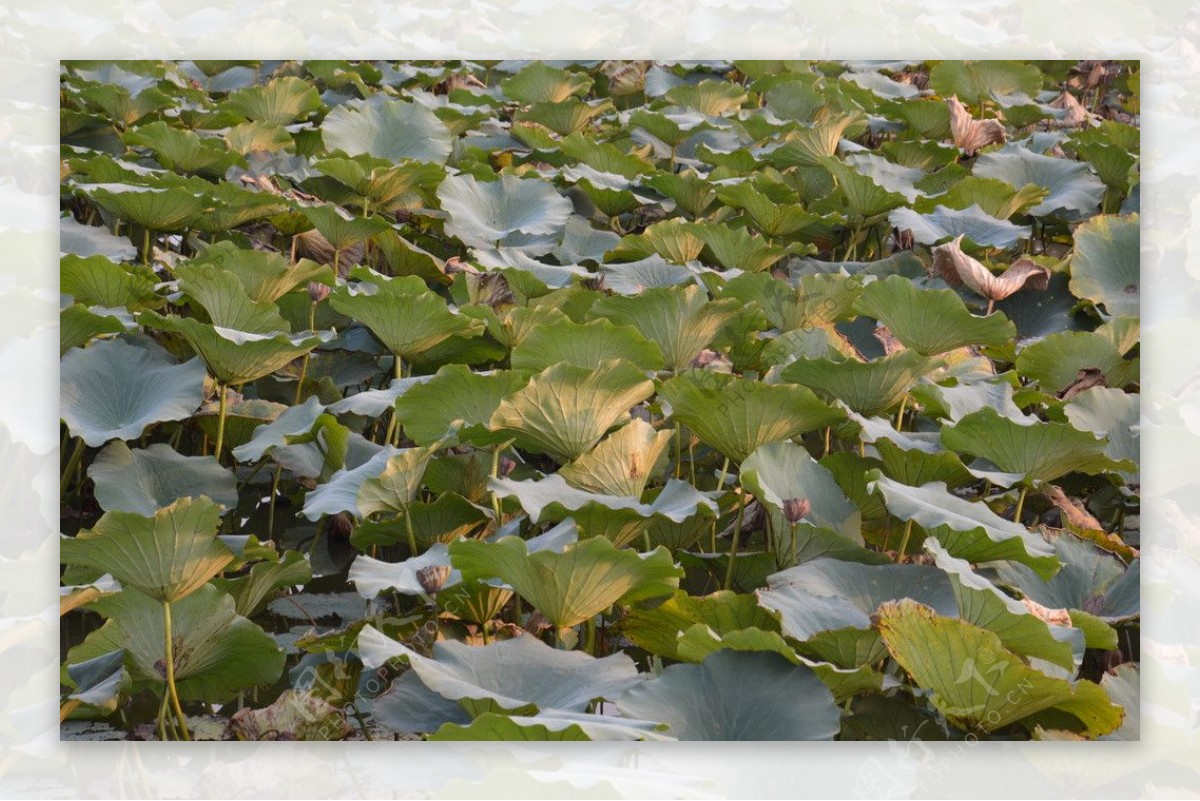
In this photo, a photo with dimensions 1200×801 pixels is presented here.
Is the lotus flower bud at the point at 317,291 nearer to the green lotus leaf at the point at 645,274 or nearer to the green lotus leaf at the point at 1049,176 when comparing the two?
the green lotus leaf at the point at 645,274

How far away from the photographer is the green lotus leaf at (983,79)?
2282 mm

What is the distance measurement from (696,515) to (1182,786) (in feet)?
1.95

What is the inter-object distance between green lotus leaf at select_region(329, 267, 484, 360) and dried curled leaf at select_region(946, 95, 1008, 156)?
1440mm

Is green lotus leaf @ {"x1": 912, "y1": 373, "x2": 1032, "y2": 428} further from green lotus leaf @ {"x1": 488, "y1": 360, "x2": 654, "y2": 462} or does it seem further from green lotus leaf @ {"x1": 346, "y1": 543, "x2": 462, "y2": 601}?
green lotus leaf @ {"x1": 346, "y1": 543, "x2": 462, "y2": 601}

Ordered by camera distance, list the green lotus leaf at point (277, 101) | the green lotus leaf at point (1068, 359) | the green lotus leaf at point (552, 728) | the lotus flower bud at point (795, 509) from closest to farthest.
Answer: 1. the green lotus leaf at point (552, 728)
2. the lotus flower bud at point (795, 509)
3. the green lotus leaf at point (1068, 359)
4. the green lotus leaf at point (277, 101)

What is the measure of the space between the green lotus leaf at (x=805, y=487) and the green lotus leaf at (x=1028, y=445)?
0.54 ft

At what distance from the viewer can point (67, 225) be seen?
6.47 feet

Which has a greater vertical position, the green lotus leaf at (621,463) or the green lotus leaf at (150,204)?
the green lotus leaf at (150,204)

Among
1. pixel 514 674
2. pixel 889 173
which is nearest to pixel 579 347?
pixel 514 674

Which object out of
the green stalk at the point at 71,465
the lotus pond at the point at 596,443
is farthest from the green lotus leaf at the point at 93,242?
the green stalk at the point at 71,465

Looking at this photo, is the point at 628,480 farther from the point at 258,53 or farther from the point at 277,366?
the point at 258,53

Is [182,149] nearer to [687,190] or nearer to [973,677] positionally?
[687,190]

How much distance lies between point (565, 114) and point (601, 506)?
5.61 feet

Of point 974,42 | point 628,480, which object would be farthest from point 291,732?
point 974,42
